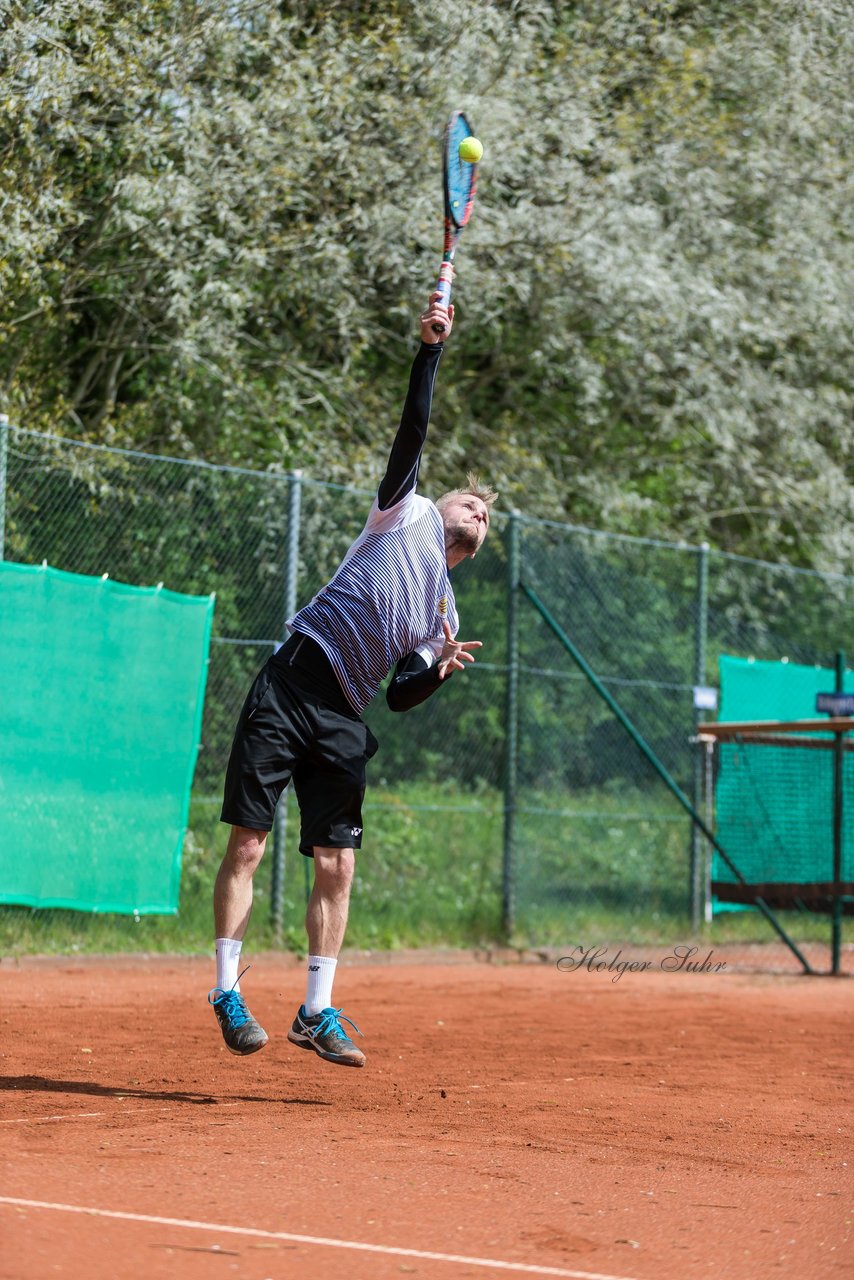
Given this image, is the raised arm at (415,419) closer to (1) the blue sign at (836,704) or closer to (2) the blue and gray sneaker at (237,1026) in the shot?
(2) the blue and gray sneaker at (237,1026)

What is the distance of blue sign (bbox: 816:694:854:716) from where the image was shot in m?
11.9

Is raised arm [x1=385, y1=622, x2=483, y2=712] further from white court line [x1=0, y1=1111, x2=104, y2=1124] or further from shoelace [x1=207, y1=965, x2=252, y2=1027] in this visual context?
white court line [x1=0, y1=1111, x2=104, y2=1124]

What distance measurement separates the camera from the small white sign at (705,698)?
13.4m

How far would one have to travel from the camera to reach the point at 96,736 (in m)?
9.59

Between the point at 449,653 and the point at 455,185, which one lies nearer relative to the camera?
the point at 449,653

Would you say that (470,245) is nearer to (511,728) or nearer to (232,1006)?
(511,728)

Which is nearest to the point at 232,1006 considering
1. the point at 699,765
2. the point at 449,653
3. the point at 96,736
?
the point at 449,653

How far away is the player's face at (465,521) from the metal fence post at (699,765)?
7496 millimetres

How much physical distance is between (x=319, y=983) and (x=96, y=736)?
13.6ft

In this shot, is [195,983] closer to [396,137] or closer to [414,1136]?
[414,1136]

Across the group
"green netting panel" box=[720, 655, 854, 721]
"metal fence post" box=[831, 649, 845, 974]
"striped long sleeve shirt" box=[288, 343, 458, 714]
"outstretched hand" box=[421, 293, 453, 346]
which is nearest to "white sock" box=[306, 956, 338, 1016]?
"striped long sleeve shirt" box=[288, 343, 458, 714]

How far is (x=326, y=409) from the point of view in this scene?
1355cm

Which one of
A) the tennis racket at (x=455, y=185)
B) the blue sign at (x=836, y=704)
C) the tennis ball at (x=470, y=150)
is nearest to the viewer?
the tennis racket at (x=455, y=185)
